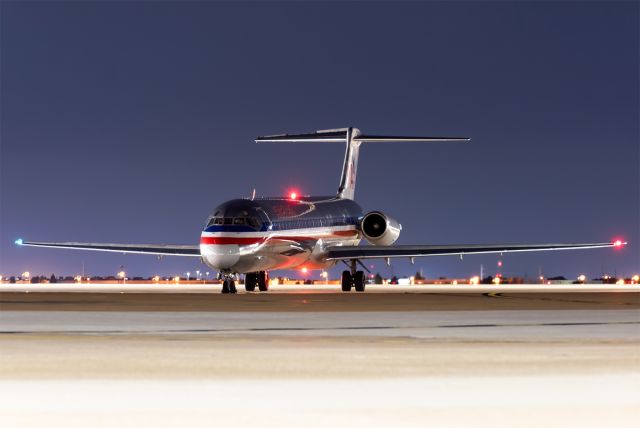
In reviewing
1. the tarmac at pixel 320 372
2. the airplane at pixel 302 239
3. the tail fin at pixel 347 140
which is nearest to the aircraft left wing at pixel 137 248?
the airplane at pixel 302 239

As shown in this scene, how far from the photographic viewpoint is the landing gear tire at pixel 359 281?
6275 centimetres

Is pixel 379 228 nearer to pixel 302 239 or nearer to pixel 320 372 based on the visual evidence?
pixel 302 239

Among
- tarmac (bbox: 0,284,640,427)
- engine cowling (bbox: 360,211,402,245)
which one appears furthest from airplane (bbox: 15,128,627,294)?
tarmac (bbox: 0,284,640,427)

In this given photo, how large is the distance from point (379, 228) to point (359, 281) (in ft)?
18.3

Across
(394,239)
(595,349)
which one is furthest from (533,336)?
(394,239)

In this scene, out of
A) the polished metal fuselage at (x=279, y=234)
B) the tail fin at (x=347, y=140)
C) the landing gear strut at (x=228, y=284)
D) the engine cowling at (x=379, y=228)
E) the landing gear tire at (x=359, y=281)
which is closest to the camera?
the polished metal fuselage at (x=279, y=234)

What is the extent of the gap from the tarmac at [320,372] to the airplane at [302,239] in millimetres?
25415

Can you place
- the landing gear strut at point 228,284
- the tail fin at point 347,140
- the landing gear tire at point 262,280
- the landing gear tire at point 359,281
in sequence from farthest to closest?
the tail fin at point 347,140 → the landing gear tire at point 359,281 → the landing gear tire at point 262,280 → the landing gear strut at point 228,284

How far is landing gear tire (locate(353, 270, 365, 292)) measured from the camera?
62.8 metres

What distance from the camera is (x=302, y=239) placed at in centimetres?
6116

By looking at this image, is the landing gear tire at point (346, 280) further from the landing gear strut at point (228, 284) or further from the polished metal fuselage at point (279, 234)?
the landing gear strut at point (228, 284)

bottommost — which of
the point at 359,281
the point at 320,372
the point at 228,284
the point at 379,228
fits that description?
the point at 320,372

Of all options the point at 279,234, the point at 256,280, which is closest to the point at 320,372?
the point at 279,234

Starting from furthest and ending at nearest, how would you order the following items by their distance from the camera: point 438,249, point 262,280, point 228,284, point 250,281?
point 438,249
point 262,280
point 250,281
point 228,284
